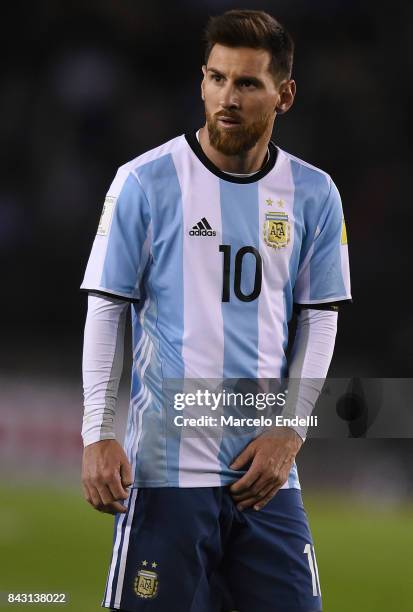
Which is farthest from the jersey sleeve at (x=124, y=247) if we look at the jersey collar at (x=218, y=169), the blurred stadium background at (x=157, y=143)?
the blurred stadium background at (x=157, y=143)

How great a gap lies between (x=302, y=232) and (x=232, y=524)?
1.95 feet

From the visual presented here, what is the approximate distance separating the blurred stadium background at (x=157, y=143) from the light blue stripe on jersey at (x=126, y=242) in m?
2.33

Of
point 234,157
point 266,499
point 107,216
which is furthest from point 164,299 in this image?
point 266,499

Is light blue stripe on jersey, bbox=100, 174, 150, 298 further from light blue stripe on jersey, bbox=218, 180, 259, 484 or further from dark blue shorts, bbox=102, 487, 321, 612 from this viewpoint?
dark blue shorts, bbox=102, 487, 321, 612

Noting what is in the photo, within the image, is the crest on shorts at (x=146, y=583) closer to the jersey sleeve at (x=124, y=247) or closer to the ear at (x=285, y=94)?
the jersey sleeve at (x=124, y=247)

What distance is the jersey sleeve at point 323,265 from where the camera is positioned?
217 cm

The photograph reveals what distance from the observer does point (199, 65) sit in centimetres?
519

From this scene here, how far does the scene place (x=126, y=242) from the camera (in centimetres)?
203

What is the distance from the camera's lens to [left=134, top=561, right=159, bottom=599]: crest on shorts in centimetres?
194

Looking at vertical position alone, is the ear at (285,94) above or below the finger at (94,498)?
above

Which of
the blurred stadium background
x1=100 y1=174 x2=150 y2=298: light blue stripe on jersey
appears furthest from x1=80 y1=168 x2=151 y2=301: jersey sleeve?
the blurred stadium background

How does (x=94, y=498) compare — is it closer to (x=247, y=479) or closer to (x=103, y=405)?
(x=103, y=405)

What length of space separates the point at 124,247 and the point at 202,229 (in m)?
0.15

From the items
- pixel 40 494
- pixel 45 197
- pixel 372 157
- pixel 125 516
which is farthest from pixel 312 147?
pixel 125 516
